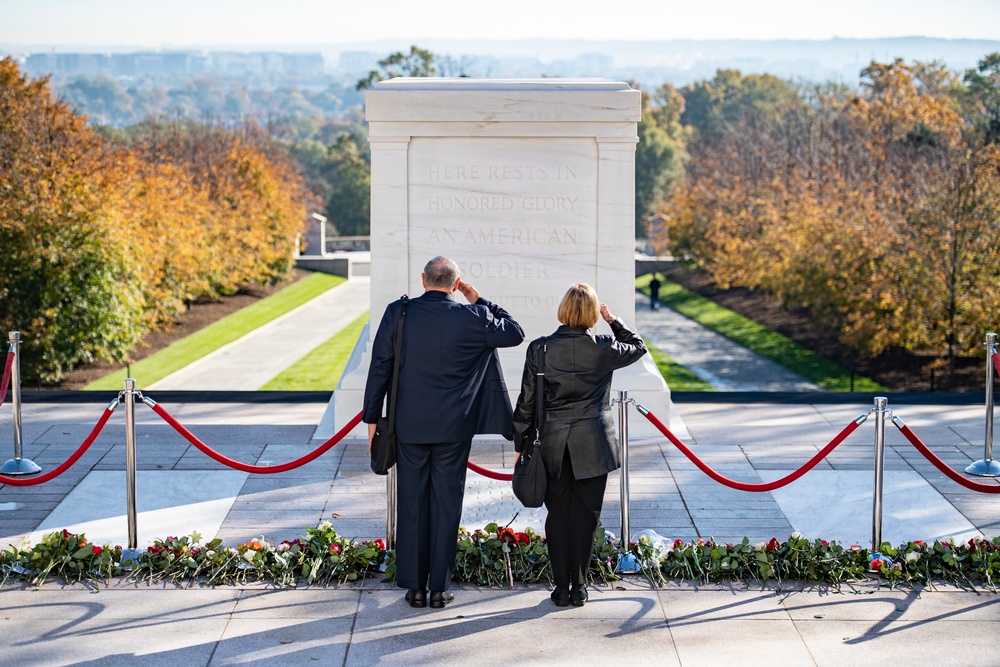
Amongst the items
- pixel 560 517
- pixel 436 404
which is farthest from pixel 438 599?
pixel 436 404

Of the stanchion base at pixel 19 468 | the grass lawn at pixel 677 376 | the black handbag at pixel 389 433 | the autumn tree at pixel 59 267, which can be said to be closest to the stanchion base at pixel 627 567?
the black handbag at pixel 389 433

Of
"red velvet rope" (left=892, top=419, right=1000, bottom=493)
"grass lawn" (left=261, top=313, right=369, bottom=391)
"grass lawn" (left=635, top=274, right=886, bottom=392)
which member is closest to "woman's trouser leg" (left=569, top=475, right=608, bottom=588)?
"red velvet rope" (left=892, top=419, right=1000, bottom=493)

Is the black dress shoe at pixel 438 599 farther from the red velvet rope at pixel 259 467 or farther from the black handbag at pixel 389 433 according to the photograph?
the red velvet rope at pixel 259 467

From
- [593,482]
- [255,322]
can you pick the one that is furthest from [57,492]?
[255,322]

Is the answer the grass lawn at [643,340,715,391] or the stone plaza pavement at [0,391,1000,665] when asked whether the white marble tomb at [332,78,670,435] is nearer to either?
the stone plaza pavement at [0,391,1000,665]

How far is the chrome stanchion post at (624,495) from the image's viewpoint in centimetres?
666

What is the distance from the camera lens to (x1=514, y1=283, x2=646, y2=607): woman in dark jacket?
5934mm

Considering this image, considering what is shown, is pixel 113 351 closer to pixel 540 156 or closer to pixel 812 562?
pixel 540 156

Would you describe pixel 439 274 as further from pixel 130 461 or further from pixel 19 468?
pixel 19 468

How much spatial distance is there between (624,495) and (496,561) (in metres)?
0.81

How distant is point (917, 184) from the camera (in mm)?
24000

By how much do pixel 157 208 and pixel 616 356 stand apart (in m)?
21.6

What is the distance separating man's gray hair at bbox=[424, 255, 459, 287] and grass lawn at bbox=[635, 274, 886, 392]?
15.2 m

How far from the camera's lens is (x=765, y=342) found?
2664 centimetres
